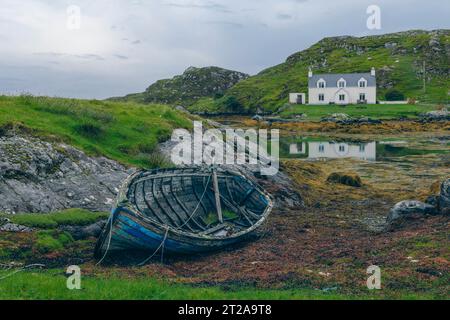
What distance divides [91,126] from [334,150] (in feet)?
157

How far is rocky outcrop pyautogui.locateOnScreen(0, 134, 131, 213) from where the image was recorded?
28.5m

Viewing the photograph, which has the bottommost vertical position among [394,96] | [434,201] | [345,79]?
[434,201]

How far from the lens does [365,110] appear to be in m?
130

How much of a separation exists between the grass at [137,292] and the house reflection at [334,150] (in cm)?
5368

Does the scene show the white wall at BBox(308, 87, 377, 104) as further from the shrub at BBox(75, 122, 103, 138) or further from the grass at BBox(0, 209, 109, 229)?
the grass at BBox(0, 209, 109, 229)

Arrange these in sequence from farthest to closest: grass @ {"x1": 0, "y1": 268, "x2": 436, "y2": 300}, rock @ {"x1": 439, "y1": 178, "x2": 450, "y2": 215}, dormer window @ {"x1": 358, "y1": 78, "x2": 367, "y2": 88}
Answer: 1. dormer window @ {"x1": 358, "y1": 78, "x2": 367, "y2": 88}
2. rock @ {"x1": 439, "y1": 178, "x2": 450, "y2": 215}
3. grass @ {"x1": 0, "y1": 268, "x2": 436, "y2": 300}

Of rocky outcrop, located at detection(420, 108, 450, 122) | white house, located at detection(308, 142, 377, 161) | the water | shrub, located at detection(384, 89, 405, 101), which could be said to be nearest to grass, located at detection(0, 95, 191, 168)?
the water

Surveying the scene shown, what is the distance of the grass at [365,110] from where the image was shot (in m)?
122

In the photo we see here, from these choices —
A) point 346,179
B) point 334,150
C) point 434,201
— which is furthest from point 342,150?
point 434,201

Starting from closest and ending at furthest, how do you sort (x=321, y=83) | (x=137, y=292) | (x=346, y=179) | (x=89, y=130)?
(x=137, y=292)
(x=89, y=130)
(x=346, y=179)
(x=321, y=83)

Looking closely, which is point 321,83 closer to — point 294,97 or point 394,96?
point 294,97

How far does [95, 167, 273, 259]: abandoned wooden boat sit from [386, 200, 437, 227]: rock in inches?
290

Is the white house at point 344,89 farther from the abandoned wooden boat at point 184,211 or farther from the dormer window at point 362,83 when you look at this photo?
the abandoned wooden boat at point 184,211
